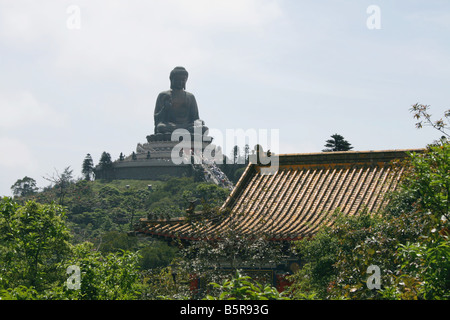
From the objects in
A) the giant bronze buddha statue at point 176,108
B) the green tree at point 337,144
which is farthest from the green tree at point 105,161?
the green tree at point 337,144

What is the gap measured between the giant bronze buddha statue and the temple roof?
1711 inches

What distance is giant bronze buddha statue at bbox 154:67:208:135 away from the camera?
59812mm

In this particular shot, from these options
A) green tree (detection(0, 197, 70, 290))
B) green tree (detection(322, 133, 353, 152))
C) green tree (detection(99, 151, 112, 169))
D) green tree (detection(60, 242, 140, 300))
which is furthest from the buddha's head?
green tree (detection(60, 242, 140, 300))

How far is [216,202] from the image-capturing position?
15.6 metres

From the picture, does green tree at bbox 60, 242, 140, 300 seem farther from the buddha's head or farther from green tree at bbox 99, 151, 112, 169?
green tree at bbox 99, 151, 112, 169

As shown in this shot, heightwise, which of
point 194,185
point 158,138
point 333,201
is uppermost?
point 158,138

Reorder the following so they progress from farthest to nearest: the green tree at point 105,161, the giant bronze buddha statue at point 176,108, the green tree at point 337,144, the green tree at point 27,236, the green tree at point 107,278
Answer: the green tree at point 105,161
the giant bronze buddha statue at point 176,108
the green tree at point 337,144
the green tree at point 27,236
the green tree at point 107,278

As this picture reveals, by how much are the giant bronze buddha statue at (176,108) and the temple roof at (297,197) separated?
43.4 metres

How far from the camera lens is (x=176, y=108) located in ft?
197

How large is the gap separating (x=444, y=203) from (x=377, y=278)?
1258mm

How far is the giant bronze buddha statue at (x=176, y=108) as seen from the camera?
59.8 metres

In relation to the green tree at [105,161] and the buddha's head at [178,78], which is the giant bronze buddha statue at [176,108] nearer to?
the buddha's head at [178,78]
